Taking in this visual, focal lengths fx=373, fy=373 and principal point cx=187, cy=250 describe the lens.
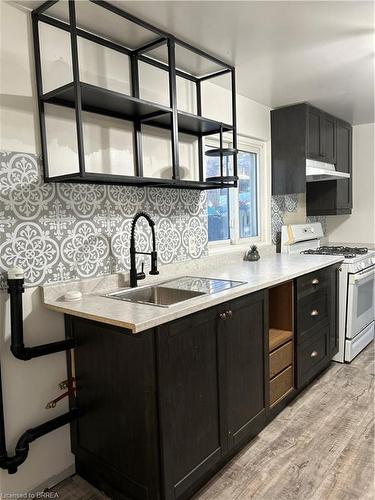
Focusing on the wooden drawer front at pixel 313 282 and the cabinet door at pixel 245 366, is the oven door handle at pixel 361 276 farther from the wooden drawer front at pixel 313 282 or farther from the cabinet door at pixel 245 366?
the cabinet door at pixel 245 366

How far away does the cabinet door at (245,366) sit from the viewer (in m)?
1.95

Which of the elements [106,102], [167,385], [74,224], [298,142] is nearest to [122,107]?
[106,102]

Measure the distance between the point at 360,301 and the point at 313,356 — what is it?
0.87 metres

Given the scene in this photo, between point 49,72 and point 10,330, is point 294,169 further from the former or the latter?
point 10,330

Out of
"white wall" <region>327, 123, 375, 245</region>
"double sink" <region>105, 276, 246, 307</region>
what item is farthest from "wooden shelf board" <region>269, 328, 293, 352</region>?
"white wall" <region>327, 123, 375, 245</region>

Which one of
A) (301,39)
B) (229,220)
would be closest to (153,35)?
(301,39)

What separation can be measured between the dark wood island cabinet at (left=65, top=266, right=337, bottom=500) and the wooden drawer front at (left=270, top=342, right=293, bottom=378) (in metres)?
Answer: 0.23

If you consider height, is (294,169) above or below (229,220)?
above

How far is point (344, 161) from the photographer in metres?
4.25

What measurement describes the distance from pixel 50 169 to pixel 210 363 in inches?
48.8

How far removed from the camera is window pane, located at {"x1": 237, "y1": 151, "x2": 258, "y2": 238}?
11.3 feet

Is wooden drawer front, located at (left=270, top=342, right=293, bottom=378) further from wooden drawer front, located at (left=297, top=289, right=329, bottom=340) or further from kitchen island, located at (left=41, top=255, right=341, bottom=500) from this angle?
wooden drawer front, located at (left=297, top=289, right=329, bottom=340)

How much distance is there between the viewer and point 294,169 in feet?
11.3

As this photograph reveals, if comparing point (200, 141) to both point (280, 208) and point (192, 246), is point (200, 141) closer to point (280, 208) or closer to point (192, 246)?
point (192, 246)
